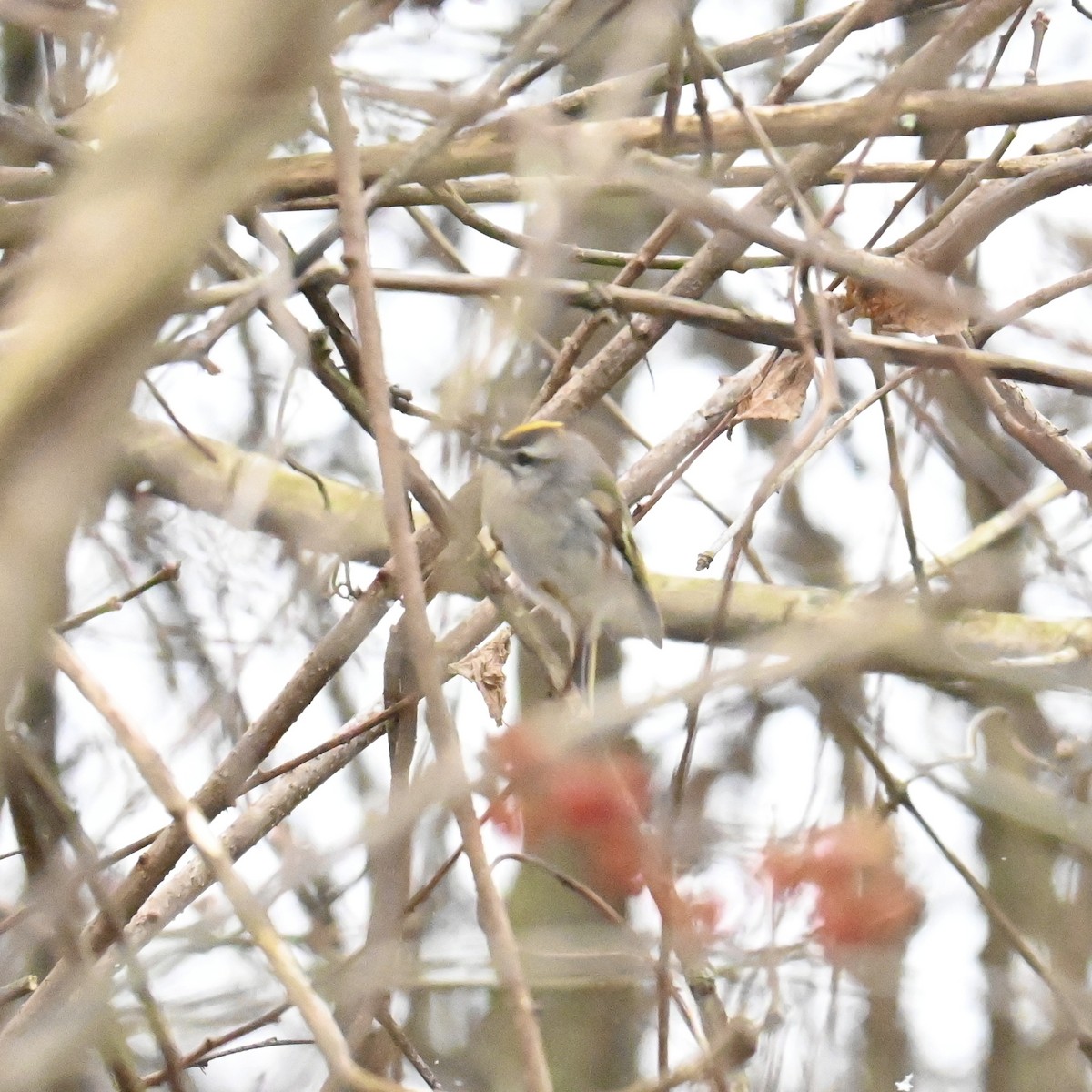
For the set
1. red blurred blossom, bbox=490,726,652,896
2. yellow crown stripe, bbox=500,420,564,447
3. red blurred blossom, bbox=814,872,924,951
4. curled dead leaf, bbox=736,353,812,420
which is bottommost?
red blurred blossom, bbox=814,872,924,951

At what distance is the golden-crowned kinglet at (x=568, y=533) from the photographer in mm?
3037

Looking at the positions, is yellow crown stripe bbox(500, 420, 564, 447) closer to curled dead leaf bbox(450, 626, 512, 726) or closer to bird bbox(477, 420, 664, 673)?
bird bbox(477, 420, 664, 673)

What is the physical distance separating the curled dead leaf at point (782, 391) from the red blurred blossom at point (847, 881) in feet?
2.22

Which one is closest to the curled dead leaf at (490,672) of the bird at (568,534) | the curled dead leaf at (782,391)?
the curled dead leaf at (782,391)

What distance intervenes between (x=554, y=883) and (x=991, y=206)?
454 cm

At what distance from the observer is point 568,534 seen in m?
3.17

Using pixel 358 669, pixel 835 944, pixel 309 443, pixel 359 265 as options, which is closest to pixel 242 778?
pixel 835 944

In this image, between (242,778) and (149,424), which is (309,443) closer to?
(149,424)

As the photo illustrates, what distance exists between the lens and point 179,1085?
4.66ft

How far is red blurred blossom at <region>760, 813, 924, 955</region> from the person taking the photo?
5.49ft

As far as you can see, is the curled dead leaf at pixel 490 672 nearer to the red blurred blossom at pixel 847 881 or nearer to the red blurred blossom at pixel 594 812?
the red blurred blossom at pixel 594 812

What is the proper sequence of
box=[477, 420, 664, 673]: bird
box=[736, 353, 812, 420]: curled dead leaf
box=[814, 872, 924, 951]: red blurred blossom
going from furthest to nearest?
box=[477, 420, 664, 673]: bird
box=[736, 353, 812, 420]: curled dead leaf
box=[814, 872, 924, 951]: red blurred blossom

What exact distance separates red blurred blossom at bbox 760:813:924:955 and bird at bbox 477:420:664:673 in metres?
1.23

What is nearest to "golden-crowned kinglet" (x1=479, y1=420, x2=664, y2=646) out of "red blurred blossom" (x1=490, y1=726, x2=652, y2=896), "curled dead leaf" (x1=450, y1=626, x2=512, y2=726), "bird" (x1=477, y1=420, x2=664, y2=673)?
"bird" (x1=477, y1=420, x2=664, y2=673)
